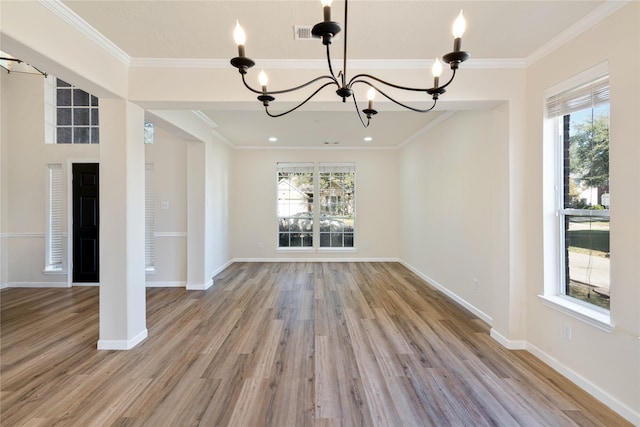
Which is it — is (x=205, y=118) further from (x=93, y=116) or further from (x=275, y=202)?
(x=275, y=202)

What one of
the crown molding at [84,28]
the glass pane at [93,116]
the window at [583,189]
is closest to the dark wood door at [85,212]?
the glass pane at [93,116]

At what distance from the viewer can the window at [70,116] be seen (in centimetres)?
480

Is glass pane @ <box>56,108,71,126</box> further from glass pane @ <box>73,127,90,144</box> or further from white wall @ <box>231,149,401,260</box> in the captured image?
white wall @ <box>231,149,401,260</box>

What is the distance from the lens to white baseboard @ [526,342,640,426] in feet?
5.73

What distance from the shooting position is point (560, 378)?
2.21 meters

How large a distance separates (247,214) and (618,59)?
6.32m

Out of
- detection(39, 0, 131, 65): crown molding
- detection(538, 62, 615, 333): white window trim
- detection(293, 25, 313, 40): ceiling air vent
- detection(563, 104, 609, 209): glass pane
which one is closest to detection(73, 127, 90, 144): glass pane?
detection(39, 0, 131, 65): crown molding

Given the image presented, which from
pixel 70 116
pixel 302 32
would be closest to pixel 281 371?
pixel 302 32

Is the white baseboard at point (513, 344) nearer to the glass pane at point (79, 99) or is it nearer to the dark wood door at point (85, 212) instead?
the dark wood door at point (85, 212)

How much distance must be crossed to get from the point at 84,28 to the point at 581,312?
4467mm

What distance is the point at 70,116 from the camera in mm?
4863

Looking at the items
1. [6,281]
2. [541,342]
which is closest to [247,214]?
[6,281]

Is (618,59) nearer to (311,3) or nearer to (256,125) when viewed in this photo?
(311,3)

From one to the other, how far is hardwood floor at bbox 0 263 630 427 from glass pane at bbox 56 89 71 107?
11.1 ft
